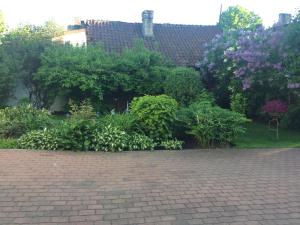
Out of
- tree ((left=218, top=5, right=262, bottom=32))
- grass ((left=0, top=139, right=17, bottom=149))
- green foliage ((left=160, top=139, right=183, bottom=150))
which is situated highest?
tree ((left=218, top=5, right=262, bottom=32))

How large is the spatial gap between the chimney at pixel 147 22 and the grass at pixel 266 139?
10259 mm

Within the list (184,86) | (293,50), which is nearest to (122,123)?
(184,86)

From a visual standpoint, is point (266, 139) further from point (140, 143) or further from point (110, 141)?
point (110, 141)

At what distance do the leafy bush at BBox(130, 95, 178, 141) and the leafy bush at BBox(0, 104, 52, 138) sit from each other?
8.99 feet

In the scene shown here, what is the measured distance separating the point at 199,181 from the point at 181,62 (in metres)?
14.2

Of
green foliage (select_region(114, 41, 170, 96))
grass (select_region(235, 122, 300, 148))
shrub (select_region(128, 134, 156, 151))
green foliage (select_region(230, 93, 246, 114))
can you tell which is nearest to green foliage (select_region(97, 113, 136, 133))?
shrub (select_region(128, 134, 156, 151))

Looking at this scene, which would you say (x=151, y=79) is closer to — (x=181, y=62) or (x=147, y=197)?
(x=181, y=62)

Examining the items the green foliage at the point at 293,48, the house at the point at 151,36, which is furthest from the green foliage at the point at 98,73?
the green foliage at the point at 293,48

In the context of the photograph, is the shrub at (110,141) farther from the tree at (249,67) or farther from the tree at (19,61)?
the tree at (19,61)

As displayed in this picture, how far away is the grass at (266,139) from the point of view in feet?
34.7

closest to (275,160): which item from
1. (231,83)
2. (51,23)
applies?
(231,83)

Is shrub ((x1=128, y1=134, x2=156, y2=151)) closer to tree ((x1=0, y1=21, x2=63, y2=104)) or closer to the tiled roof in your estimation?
tree ((x1=0, y1=21, x2=63, y2=104))

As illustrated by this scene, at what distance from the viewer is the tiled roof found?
67.1ft

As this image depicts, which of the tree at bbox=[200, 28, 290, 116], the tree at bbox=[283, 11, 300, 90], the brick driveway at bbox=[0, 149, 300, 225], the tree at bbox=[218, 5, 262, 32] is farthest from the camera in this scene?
the tree at bbox=[218, 5, 262, 32]
